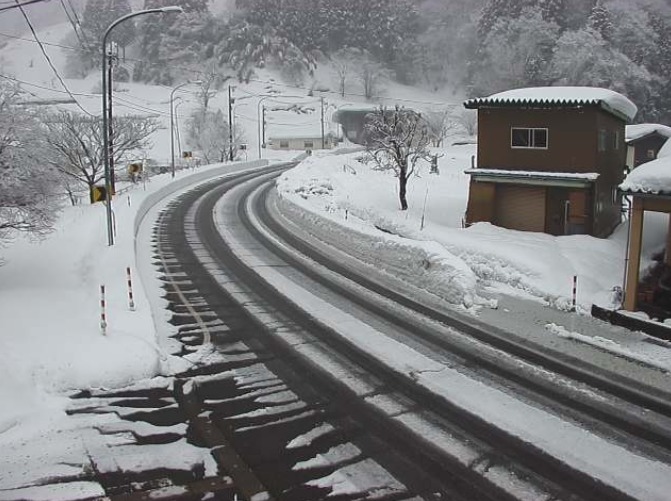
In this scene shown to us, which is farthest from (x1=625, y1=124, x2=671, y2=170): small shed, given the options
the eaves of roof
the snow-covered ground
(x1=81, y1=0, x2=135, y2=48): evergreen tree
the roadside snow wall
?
(x1=81, y1=0, x2=135, y2=48): evergreen tree

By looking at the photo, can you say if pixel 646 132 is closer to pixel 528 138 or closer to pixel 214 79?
pixel 528 138

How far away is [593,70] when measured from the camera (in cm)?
9025

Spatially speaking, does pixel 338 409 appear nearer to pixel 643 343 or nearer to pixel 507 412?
pixel 507 412

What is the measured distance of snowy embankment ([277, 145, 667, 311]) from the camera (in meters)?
16.6

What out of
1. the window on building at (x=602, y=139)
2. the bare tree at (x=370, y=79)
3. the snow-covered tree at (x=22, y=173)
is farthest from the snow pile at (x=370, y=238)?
Answer: the bare tree at (x=370, y=79)

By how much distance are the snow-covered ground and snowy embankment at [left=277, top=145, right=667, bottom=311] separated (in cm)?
6

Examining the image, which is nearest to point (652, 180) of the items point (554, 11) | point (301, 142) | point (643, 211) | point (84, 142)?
point (643, 211)

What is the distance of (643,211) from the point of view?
1484 centimetres

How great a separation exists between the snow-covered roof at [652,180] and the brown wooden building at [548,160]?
780cm

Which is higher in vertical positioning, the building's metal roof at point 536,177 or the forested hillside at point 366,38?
the forested hillside at point 366,38

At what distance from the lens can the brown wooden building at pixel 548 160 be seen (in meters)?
23.1

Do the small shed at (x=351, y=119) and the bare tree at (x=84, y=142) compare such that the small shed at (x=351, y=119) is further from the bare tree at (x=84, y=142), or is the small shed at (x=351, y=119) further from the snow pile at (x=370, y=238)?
the snow pile at (x=370, y=238)

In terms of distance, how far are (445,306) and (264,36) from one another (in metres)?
136

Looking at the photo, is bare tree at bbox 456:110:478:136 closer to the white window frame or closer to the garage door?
the white window frame
